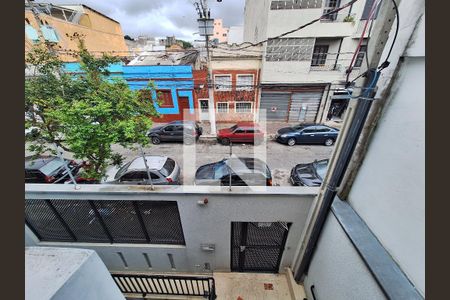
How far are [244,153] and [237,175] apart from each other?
374 centimetres

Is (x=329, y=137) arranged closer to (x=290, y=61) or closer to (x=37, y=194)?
(x=290, y=61)

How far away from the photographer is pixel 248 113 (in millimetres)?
13078

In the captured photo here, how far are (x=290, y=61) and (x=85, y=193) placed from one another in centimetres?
1193

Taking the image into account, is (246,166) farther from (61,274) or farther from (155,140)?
(155,140)

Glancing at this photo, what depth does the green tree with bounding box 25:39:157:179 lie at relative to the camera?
3934 millimetres

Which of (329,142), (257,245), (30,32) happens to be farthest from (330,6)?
(30,32)

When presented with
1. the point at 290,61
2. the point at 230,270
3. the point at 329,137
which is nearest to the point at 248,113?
the point at 290,61

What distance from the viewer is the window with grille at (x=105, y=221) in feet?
11.6

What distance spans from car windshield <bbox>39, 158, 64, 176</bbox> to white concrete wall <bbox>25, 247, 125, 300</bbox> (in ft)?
19.8

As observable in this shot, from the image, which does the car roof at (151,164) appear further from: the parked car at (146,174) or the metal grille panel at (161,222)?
the metal grille panel at (161,222)

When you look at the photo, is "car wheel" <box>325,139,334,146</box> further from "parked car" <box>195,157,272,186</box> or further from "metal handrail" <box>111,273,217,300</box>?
"metal handrail" <box>111,273,217,300</box>

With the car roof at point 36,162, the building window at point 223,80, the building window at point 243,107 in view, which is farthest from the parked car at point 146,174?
the building window at point 243,107

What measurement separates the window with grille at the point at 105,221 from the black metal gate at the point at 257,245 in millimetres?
1269

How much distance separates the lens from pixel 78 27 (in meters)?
16.1
